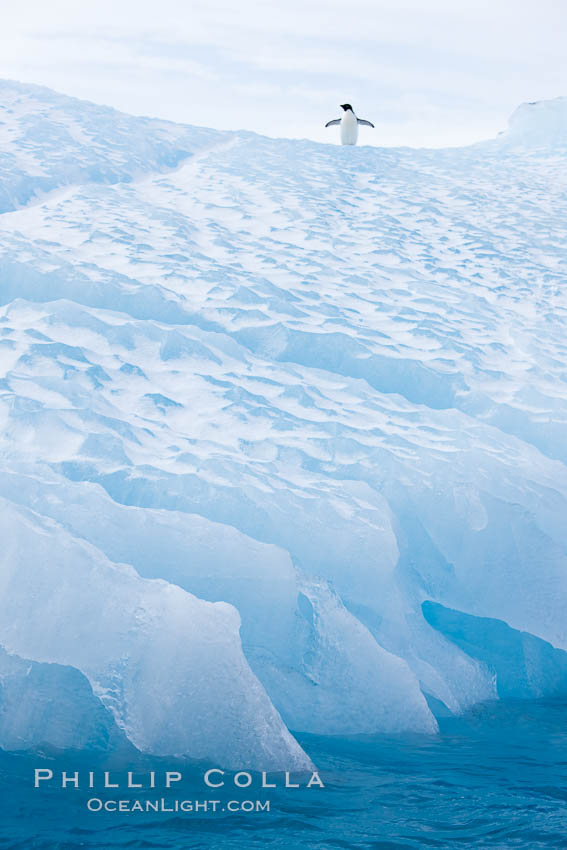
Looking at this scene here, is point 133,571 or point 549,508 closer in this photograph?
point 133,571

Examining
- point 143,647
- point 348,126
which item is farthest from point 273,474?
point 348,126

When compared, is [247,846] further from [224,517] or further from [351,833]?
[224,517]

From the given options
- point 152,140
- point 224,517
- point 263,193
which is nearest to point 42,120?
point 152,140

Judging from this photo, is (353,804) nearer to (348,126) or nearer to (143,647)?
(143,647)

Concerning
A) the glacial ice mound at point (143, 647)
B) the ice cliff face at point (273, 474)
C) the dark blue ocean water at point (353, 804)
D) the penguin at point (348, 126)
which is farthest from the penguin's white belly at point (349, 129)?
the dark blue ocean water at point (353, 804)

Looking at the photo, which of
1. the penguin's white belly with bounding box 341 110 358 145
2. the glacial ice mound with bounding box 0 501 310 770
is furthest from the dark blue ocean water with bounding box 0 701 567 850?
the penguin's white belly with bounding box 341 110 358 145
